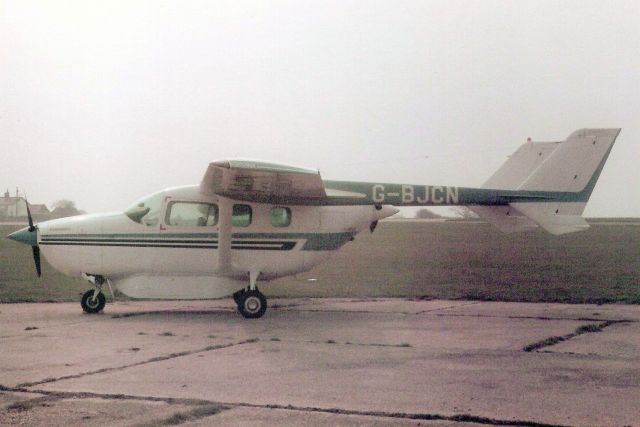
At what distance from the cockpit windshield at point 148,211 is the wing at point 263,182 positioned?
2.76 feet

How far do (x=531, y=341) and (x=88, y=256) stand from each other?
24.9 feet

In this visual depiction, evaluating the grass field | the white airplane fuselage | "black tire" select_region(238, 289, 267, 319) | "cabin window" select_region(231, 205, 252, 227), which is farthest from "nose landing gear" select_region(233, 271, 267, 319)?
the grass field

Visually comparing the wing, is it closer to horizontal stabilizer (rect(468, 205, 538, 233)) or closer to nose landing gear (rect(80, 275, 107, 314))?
nose landing gear (rect(80, 275, 107, 314))

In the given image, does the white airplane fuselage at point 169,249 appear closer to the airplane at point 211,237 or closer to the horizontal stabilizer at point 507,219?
the airplane at point 211,237

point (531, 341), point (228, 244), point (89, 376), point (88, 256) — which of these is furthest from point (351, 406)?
point (88, 256)

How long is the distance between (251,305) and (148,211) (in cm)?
246

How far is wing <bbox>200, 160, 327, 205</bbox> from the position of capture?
12.4 m

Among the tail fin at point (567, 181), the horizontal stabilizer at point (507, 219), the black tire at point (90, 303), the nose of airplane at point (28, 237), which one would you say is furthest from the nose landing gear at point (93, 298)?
the tail fin at point (567, 181)

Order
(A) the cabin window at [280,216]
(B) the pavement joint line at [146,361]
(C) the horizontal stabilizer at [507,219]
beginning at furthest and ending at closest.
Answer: (C) the horizontal stabilizer at [507,219] < (A) the cabin window at [280,216] < (B) the pavement joint line at [146,361]

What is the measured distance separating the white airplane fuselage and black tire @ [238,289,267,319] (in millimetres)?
596

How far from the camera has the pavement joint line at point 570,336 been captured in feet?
31.8

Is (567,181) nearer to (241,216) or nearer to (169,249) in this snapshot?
(241,216)

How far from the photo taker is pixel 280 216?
1416cm

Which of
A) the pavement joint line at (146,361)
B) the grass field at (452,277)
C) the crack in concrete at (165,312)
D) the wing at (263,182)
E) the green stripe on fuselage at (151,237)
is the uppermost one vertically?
the wing at (263,182)
